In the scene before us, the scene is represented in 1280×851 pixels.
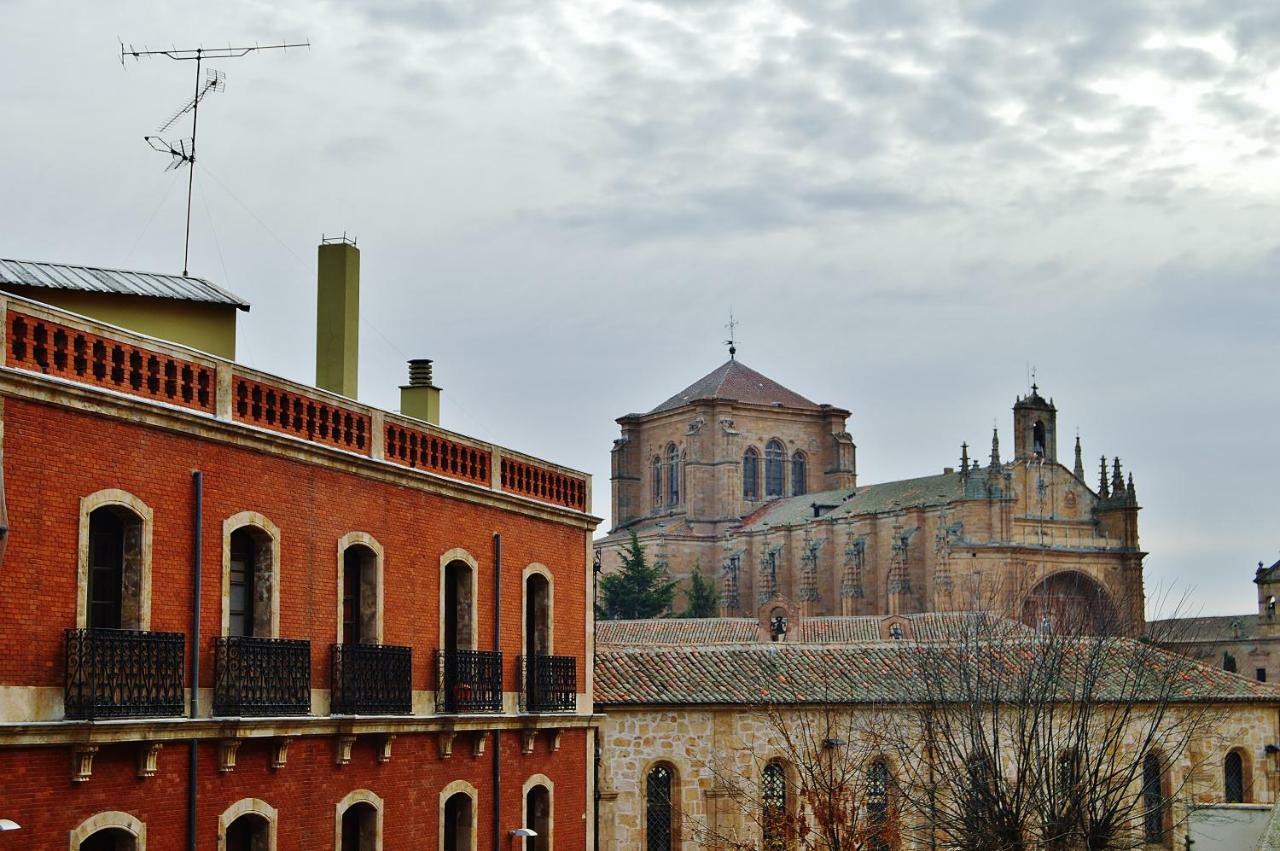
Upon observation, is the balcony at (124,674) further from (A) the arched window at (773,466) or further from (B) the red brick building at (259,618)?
(A) the arched window at (773,466)

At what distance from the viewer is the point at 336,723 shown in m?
20.7

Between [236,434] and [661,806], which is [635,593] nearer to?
[661,806]

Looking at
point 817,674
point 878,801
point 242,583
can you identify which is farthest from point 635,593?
Answer: point 242,583

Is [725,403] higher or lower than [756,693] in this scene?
higher

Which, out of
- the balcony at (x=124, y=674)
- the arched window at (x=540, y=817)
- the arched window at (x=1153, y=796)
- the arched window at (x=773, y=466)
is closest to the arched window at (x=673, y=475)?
the arched window at (x=773, y=466)

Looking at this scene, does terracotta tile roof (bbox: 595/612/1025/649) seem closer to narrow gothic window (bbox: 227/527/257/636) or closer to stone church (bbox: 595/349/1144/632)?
stone church (bbox: 595/349/1144/632)

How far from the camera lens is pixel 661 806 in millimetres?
32281

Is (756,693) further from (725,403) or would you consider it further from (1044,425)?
(725,403)

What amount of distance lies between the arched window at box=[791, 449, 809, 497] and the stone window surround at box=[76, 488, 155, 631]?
96.8 meters

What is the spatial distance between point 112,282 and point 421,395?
6.27 m

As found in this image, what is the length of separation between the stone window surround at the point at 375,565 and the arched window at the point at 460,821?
10.2 ft

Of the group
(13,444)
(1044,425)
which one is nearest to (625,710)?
(13,444)

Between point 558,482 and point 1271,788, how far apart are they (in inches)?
683

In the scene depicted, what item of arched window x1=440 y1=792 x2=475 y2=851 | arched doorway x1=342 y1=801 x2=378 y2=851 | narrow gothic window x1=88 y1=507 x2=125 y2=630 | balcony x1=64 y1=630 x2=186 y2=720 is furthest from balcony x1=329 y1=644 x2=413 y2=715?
narrow gothic window x1=88 y1=507 x2=125 y2=630
